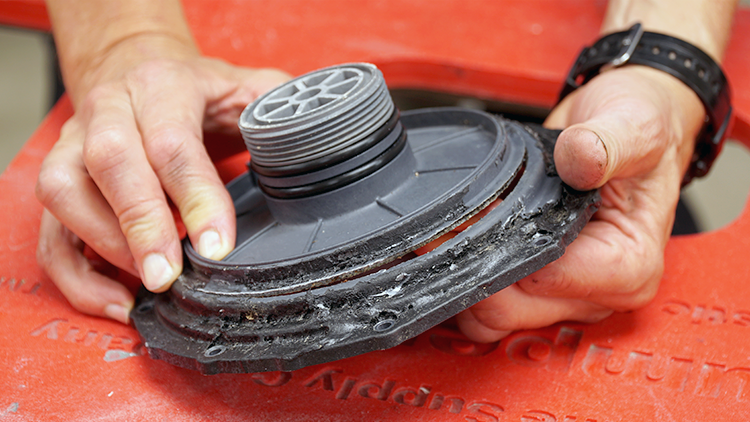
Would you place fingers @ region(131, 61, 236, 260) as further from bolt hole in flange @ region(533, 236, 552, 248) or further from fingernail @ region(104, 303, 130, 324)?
bolt hole in flange @ region(533, 236, 552, 248)

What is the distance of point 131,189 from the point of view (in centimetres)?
119

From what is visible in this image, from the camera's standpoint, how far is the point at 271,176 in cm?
117

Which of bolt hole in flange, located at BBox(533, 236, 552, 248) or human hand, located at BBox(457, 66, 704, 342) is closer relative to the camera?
bolt hole in flange, located at BBox(533, 236, 552, 248)

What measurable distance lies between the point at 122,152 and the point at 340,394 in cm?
65

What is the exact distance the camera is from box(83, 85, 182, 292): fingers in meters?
1.17

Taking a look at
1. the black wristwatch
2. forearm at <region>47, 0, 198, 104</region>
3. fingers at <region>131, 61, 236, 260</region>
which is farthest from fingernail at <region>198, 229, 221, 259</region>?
the black wristwatch

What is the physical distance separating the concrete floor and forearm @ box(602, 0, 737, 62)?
176cm

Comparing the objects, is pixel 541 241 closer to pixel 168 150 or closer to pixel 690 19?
pixel 168 150

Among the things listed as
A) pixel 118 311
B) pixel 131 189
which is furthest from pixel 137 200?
pixel 118 311

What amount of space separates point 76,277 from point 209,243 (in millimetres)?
373

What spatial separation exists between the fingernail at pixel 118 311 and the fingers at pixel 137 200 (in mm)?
128

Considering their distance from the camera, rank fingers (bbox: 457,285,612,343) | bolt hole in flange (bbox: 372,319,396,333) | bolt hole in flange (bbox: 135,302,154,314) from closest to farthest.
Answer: bolt hole in flange (bbox: 372,319,396,333)
fingers (bbox: 457,285,612,343)
bolt hole in flange (bbox: 135,302,154,314)

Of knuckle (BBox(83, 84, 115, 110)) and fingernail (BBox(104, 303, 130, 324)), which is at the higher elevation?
knuckle (BBox(83, 84, 115, 110))

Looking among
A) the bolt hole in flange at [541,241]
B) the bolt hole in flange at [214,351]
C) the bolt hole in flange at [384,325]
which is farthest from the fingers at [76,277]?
the bolt hole in flange at [541,241]
